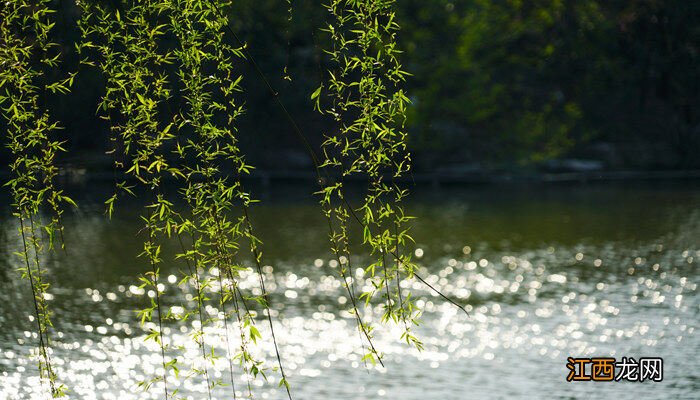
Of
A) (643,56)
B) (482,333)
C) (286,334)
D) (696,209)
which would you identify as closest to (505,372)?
(482,333)

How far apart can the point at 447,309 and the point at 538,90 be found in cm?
1986

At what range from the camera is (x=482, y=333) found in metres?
19.8

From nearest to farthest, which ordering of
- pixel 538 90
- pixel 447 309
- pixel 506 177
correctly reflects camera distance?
pixel 447 309, pixel 506 177, pixel 538 90

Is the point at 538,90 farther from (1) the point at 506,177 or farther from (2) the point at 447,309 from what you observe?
(2) the point at 447,309

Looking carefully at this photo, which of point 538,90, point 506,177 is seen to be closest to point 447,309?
point 506,177

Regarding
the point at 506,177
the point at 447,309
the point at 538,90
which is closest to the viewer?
the point at 447,309

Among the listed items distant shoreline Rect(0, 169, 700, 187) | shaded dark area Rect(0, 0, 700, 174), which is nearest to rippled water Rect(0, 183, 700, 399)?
distant shoreline Rect(0, 169, 700, 187)

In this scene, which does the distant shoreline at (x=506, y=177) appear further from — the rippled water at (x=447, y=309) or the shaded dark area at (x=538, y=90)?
the rippled water at (x=447, y=309)

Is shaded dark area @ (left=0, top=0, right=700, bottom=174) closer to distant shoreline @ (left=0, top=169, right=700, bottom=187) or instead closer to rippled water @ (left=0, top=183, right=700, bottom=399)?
distant shoreline @ (left=0, top=169, right=700, bottom=187)

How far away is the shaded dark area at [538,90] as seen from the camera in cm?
3675

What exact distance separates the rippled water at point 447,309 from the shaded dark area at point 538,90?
21.7 ft

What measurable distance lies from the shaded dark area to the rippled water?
6624 mm

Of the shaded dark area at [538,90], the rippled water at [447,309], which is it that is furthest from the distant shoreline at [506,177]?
the rippled water at [447,309]

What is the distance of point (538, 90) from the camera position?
130ft
